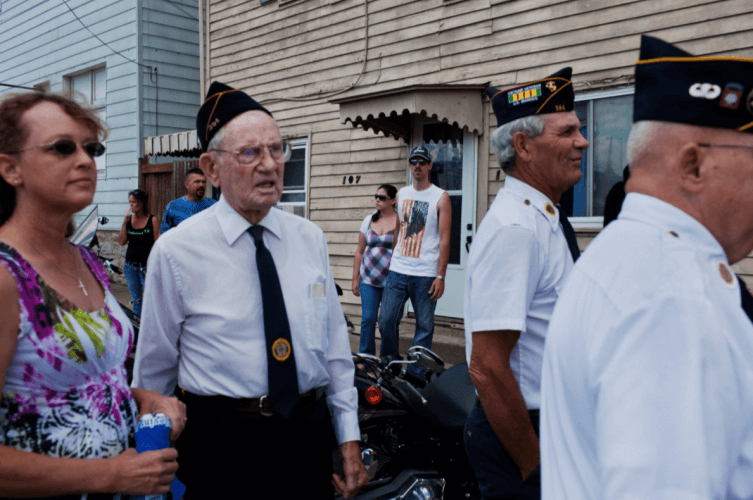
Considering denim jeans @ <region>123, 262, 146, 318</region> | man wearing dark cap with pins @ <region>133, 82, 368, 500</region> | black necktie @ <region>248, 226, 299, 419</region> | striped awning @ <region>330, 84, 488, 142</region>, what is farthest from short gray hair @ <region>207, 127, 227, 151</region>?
denim jeans @ <region>123, 262, 146, 318</region>

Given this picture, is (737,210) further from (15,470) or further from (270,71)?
(270,71)

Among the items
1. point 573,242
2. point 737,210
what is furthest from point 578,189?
point 737,210

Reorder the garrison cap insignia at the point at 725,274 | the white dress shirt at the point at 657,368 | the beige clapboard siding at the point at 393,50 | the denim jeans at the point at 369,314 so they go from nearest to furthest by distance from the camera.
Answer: the white dress shirt at the point at 657,368
the garrison cap insignia at the point at 725,274
the denim jeans at the point at 369,314
the beige clapboard siding at the point at 393,50

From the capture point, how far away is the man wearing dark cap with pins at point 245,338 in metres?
2.00

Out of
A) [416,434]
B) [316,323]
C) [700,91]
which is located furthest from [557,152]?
[416,434]

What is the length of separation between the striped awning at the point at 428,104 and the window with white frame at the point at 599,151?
1.26m

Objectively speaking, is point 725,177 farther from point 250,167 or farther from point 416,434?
point 416,434

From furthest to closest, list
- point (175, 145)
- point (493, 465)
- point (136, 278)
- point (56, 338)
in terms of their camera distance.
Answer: point (175, 145) < point (136, 278) < point (493, 465) < point (56, 338)

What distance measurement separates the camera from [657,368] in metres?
0.85

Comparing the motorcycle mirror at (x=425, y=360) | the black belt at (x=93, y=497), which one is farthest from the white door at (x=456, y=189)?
the black belt at (x=93, y=497)

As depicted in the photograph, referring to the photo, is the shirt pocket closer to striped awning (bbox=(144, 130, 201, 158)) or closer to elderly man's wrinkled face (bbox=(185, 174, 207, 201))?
elderly man's wrinkled face (bbox=(185, 174, 207, 201))

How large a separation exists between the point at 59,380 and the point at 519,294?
4.16ft

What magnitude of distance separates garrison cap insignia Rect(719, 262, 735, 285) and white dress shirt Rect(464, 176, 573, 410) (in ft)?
2.91

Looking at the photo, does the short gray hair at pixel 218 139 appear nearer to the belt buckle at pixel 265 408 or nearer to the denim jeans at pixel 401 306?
the belt buckle at pixel 265 408
